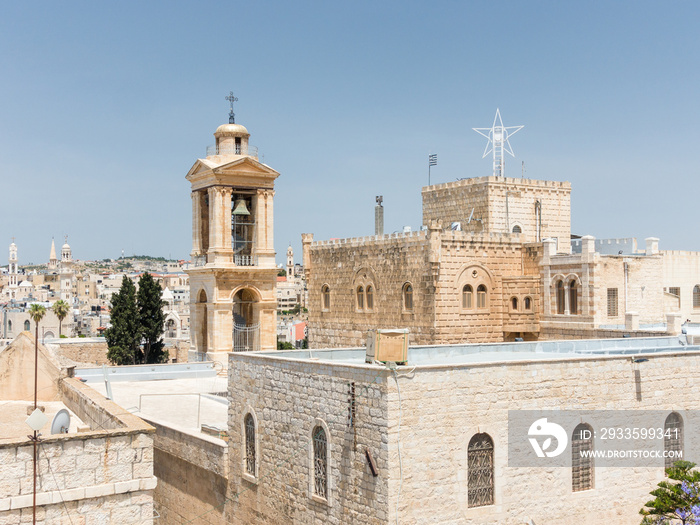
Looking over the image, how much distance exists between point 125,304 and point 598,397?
28524 millimetres

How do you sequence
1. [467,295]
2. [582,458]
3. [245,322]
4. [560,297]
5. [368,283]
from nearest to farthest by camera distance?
1. [582,458]
2. [560,297]
3. [467,295]
4. [368,283]
5. [245,322]

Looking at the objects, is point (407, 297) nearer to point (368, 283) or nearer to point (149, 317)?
point (368, 283)

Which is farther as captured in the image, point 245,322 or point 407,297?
point 245,322

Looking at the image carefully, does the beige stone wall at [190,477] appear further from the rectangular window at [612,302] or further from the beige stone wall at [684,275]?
the beige stone wall at [684,275]

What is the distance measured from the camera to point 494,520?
12281 mm

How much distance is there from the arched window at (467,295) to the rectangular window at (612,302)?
13.9ft

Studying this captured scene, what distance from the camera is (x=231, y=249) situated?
86.5 ft

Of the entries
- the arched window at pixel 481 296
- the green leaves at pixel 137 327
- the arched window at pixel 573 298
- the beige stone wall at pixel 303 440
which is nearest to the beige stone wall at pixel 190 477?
the beige stone wall at pixel 303 440

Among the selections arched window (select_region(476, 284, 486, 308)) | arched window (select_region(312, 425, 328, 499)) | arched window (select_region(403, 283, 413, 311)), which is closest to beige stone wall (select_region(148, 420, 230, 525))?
arched window (select_region(312, 425, 328, 499))

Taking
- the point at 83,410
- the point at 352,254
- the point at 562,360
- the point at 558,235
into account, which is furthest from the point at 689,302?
the point at 83,410

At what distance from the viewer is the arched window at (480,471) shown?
12234 mm

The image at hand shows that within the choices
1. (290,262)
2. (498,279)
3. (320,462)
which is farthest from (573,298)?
(290,262)

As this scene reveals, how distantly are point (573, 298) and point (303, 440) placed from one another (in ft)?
45.7

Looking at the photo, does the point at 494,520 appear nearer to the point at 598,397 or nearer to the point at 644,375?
the point at 598,397
